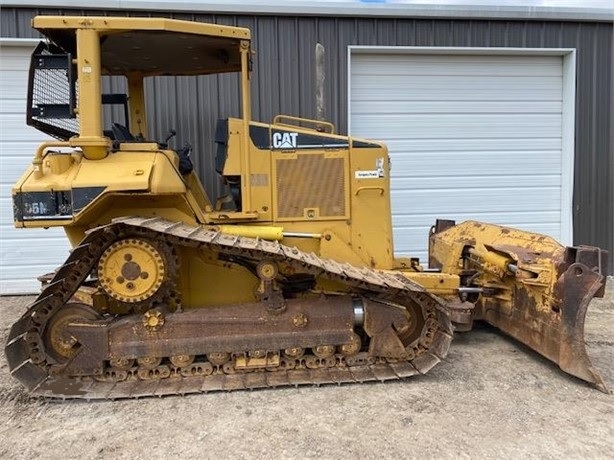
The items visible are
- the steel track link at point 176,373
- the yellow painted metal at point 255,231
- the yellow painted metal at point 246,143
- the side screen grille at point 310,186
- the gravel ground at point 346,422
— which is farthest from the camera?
the side screen grille at point 310,186

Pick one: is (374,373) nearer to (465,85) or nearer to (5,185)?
Result: (465,85)

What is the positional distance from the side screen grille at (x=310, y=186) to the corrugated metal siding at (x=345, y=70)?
8.91 ft

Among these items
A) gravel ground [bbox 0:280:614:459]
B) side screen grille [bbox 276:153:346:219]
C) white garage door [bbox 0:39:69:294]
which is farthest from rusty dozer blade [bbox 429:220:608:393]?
white garage door [bbox 0:39:69:294]

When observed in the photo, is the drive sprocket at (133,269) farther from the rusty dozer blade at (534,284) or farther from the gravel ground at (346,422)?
the rusty dozer blade at (534,284)

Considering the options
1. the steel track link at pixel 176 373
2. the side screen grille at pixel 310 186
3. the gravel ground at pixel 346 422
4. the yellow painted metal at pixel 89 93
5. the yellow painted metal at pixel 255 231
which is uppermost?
the yellow painted metal at pixel 89 93

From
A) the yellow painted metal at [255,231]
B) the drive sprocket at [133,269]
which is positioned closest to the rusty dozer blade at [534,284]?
the yellow painted metal at [255,231]

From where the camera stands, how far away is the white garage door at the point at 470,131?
7.68 metres

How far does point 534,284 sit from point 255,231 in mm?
2348

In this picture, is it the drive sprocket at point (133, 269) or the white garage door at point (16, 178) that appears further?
the white garage door at point (16, 178)

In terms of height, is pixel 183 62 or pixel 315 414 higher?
pixel 183 62

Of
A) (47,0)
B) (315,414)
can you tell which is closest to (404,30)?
(47,0)

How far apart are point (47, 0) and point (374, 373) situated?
651 centimetres

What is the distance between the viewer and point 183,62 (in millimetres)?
4941

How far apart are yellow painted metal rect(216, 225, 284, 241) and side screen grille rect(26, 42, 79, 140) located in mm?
1493
